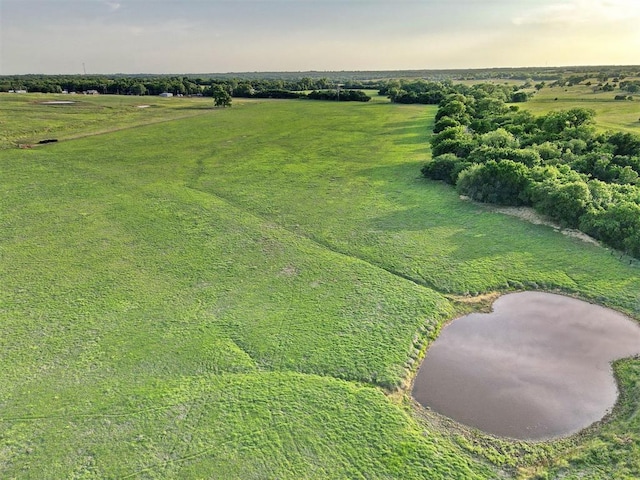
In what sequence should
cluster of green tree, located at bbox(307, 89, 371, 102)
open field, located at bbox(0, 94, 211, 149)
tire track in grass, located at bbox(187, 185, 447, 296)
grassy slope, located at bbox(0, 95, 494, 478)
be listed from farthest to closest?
1. cluster of green tree, located at bbox(307, 89, 371, 102)
2. open field, located at bbox(0, 94, 211, 149)
3. tire track in grass, located at bbox(187, 185, 447, 296)
4. grassy slope, located at bbox(0, 95, 494, 478)

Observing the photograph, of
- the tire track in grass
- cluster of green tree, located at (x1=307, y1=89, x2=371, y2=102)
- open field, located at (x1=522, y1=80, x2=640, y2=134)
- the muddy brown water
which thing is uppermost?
cluster of green tree, located at (x1=307, y1=89, x2=371, y2=102)

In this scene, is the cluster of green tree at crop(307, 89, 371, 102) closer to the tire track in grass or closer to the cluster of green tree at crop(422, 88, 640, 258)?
the cluster of green tree at crop(422, 88, 640, 258)

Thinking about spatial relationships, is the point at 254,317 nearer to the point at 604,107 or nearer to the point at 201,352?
the point at 201,352

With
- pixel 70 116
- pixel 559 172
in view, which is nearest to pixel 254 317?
pixel 559 172

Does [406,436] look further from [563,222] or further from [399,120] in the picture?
[399,120]

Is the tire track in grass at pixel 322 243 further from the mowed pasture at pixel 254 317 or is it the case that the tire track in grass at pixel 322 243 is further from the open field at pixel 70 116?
the open field at pixel 70 116

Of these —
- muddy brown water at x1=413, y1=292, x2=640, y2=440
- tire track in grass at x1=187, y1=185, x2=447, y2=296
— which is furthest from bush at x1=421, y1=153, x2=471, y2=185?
muddy brown water at x1=413, y1=292, x2=640, y2=440
